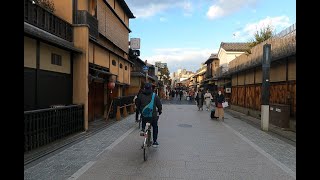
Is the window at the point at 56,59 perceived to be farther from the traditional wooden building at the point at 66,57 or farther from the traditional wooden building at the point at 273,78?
the traditional wooden building at the point at 273,78

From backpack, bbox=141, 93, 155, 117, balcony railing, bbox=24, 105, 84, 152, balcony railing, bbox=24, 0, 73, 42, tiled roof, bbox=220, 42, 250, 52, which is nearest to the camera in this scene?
balcony railing, bbox=24, 105, 84, 152

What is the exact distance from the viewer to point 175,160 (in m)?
7.79

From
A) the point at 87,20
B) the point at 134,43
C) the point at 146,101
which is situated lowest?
the point at 146,101

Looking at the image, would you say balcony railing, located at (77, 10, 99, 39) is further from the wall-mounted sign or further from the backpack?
the wall-mounted sign

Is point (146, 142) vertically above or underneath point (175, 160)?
above

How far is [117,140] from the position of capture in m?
10.8

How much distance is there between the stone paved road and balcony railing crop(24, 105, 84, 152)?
32.5 inches

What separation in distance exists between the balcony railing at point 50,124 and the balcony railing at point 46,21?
2.88 metres

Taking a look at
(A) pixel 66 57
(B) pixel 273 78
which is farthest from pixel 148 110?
(B) pixel 273 78

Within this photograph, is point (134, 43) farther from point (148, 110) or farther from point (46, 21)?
point (148, 110)

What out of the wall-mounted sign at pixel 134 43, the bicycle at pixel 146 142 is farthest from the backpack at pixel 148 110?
the wall-mounted sign at pixel 134 43

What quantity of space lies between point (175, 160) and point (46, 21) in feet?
22.6

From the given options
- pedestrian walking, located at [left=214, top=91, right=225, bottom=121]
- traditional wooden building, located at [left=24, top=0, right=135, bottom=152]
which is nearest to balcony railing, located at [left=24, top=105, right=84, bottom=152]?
traditional wooden building, located at [left=24, top=0, right=135, bottom=152]

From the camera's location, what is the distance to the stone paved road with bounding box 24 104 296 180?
21.3ft
